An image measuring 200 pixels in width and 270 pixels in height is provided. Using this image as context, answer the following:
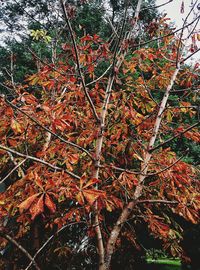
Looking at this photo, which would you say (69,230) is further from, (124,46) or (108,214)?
(124,46)

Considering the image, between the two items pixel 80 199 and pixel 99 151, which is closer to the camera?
pixel 80 199

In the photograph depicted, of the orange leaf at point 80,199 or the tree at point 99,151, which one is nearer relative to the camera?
the orange leaf at point 80,199

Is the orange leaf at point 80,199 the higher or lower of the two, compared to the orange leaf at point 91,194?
lower

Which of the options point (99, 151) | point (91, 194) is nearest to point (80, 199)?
point (91, 194)

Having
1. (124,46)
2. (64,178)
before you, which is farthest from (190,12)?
(64,178)

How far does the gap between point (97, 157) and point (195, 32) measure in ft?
7.53

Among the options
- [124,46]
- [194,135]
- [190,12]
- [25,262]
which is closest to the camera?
[124,46]

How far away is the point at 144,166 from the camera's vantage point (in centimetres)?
252

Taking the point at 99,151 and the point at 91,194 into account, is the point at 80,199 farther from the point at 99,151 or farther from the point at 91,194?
the point at 99,151

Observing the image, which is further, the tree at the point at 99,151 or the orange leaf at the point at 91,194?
the tree at the point at 99,151

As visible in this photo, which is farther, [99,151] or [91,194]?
[99,151]

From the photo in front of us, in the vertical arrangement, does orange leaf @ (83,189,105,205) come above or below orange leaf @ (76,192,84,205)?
above

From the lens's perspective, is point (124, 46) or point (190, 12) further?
point (190, 12)

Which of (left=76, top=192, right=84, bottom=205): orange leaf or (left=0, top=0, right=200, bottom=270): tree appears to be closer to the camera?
(left=76, top=192, right=84, bottom=205): orange leaf
